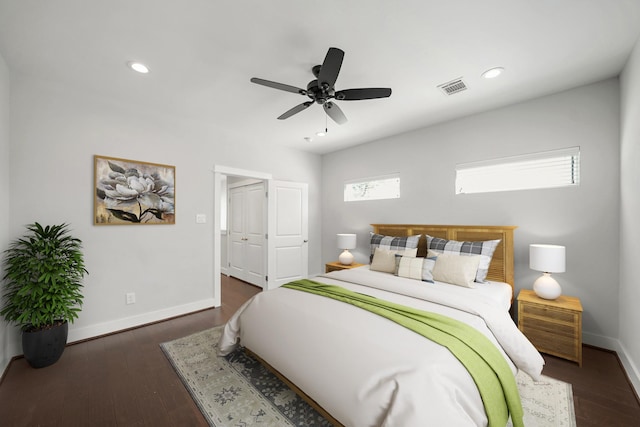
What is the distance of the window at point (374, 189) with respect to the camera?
4.34m

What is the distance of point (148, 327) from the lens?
318 cm

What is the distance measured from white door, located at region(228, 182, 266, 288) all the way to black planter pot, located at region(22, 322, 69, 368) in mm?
2689

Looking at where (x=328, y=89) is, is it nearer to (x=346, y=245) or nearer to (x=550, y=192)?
(x=550, y=192)

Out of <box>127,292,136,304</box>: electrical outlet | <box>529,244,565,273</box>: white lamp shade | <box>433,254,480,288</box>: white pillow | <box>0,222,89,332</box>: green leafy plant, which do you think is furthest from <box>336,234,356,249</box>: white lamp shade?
<box>0,222,89,332</box>: green leafy plant

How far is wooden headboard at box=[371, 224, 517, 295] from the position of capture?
9.80 feet

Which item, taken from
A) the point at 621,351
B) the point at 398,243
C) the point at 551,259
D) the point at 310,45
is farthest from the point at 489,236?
the point at 310,45

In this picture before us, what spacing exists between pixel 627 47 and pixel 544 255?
5.94 feet

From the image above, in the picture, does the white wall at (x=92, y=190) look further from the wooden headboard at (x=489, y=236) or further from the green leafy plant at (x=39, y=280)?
the wooden headboard at (x=489, y=236)

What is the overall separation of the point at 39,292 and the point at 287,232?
320 cm

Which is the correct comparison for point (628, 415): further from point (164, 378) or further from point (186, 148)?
point (186, 148)

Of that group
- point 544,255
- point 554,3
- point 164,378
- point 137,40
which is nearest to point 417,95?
point 554,3

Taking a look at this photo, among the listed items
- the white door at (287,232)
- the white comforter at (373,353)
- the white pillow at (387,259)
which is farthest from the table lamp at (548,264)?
the white door at (287,232)

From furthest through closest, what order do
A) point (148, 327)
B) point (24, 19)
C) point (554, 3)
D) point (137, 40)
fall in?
point (148, 327) < point (137, 40) < point (24, 19) < point (554, 3)

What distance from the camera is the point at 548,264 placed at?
248 cm
